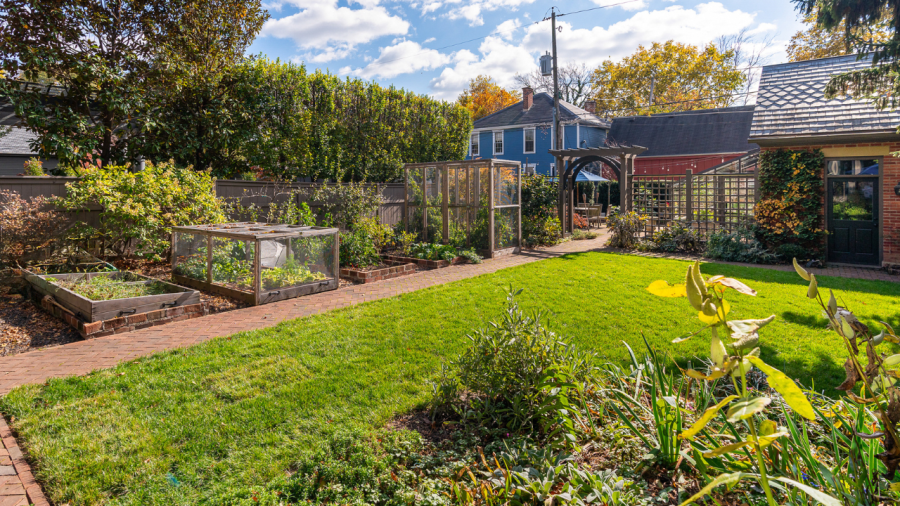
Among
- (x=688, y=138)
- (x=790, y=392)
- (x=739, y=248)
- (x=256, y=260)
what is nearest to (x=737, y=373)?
(x=790, y=392)

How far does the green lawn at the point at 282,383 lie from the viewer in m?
3.13

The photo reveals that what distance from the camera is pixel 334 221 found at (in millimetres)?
11172

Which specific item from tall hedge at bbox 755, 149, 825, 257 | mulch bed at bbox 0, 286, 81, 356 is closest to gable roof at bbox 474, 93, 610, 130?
tall hedge at bbox 755, 149, 825, 257

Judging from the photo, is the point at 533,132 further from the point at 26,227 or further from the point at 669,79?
the point at 26,227

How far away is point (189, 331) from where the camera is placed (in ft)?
20.1

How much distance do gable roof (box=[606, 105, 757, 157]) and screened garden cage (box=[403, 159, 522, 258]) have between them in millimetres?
21042

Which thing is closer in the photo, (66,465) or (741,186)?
(66,465)

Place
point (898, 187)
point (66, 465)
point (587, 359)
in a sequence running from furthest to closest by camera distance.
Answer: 1. point (898, 187)
2. point (587, 359)
3. point (66, 465)

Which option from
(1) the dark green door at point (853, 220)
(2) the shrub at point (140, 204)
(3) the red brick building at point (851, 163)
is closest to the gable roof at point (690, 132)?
(3) the red brick building at point (851, 163)

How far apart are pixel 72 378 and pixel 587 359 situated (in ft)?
14.3

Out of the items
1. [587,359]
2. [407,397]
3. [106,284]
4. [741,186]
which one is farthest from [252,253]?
[741,186]

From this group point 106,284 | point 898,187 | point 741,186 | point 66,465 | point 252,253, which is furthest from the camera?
point 741,186

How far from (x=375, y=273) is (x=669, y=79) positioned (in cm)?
3748

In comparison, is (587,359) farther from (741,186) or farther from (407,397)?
(741,186)
